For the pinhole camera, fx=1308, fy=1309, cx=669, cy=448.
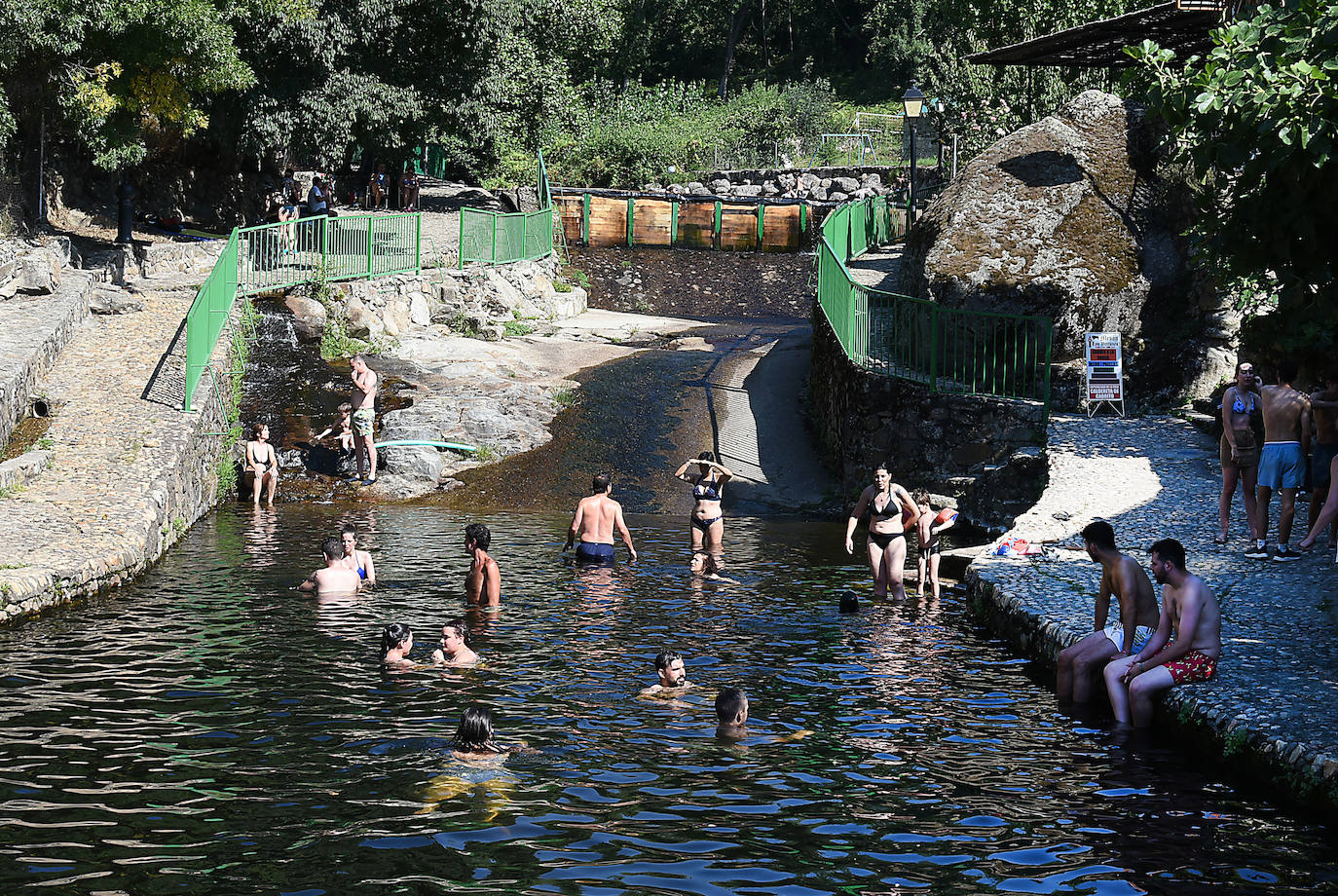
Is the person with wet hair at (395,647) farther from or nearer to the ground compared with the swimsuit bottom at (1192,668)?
nearer to the ground

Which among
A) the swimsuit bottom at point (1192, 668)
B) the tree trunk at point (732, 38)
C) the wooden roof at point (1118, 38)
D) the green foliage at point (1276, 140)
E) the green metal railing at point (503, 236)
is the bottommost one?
the swimsuit bottom at point (1192, 668)

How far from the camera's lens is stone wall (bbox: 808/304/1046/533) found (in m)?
18.3

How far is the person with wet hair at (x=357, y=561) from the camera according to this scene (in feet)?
45.6

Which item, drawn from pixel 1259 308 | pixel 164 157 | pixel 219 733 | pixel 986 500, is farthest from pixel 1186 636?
pixel 164 157

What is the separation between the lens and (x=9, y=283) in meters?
22.9

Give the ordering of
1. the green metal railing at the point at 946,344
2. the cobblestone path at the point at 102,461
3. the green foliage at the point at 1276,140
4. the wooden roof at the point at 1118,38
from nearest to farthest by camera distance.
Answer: the green foliage at the point at 1276,140 → the cobblestone path at the point at 102,461 → the green metal railing at the point at 946,344 → the wooden roof at the point at 1118,38

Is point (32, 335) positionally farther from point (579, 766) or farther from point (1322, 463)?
point (1322, 463)

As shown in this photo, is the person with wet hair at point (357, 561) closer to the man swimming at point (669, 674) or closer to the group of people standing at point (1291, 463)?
the man swimming at point (669, 674)

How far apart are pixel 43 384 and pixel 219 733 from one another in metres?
11.9

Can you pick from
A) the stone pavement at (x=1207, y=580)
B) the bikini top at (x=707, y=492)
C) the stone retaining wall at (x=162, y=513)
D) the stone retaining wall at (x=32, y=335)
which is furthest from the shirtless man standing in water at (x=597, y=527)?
the stone retaining wall at (x=32, y=335)

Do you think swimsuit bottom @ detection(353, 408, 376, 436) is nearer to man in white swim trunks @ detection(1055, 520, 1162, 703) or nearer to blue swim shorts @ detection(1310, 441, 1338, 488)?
man in white swim trunks @ detection(1055, 520, 1162, 703)

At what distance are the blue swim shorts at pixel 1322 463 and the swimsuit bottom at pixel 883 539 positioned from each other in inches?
163

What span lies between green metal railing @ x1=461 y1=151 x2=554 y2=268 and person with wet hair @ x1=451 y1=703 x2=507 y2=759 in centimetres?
2129

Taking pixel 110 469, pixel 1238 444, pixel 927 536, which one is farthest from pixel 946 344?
pixel 110 469
